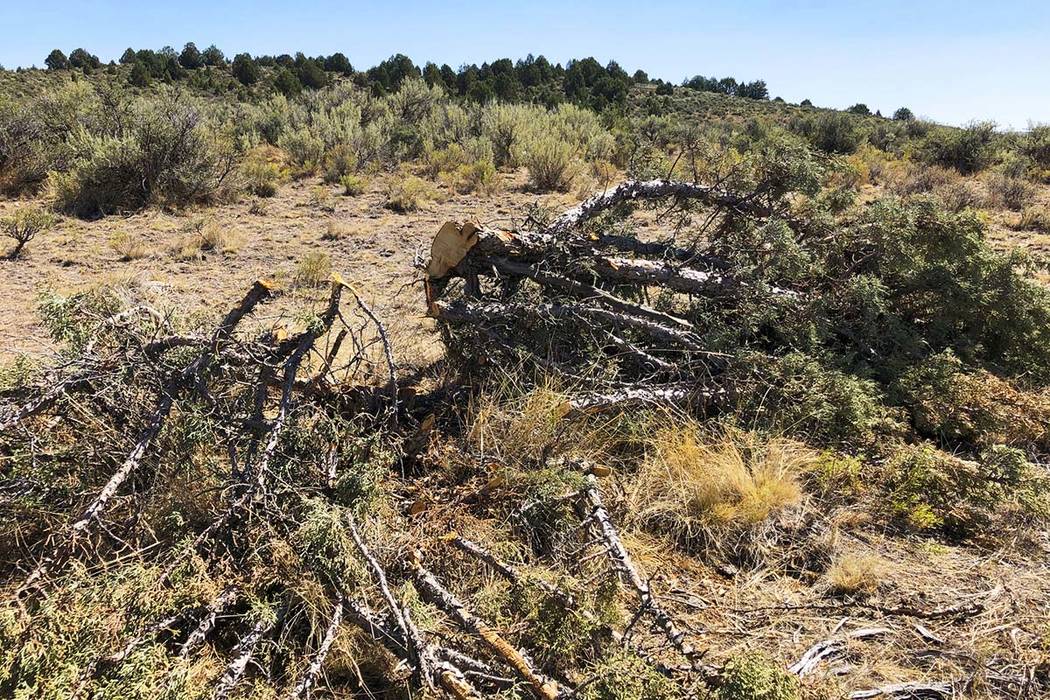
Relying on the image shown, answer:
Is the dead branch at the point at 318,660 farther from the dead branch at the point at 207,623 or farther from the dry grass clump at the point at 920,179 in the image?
the dry grass clump at the point at 920,179

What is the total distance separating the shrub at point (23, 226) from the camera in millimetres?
7189

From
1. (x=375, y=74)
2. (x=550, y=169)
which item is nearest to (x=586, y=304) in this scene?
(x=550, y=169)

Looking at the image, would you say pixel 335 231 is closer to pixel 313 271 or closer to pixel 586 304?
pixel 313 271

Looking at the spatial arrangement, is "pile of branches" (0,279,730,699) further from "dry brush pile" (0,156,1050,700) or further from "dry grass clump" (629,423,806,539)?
"dry grass clump" (629,423,806,539)

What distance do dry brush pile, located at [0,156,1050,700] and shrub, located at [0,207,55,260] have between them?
5461 millimetres

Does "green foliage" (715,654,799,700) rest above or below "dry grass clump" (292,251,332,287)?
below

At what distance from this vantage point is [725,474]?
121 inches

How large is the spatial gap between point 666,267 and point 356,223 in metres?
5.86

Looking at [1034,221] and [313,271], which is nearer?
[313,271]

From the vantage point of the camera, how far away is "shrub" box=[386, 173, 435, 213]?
964cm

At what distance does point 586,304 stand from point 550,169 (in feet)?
25.2

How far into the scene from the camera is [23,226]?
7.50m

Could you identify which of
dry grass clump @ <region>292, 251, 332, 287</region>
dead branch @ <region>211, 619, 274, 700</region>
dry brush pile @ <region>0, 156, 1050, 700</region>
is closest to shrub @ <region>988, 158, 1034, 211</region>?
dry brush pile @ <region>0, 156, 1050, 700</region>

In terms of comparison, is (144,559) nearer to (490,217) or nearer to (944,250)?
(944,250)
